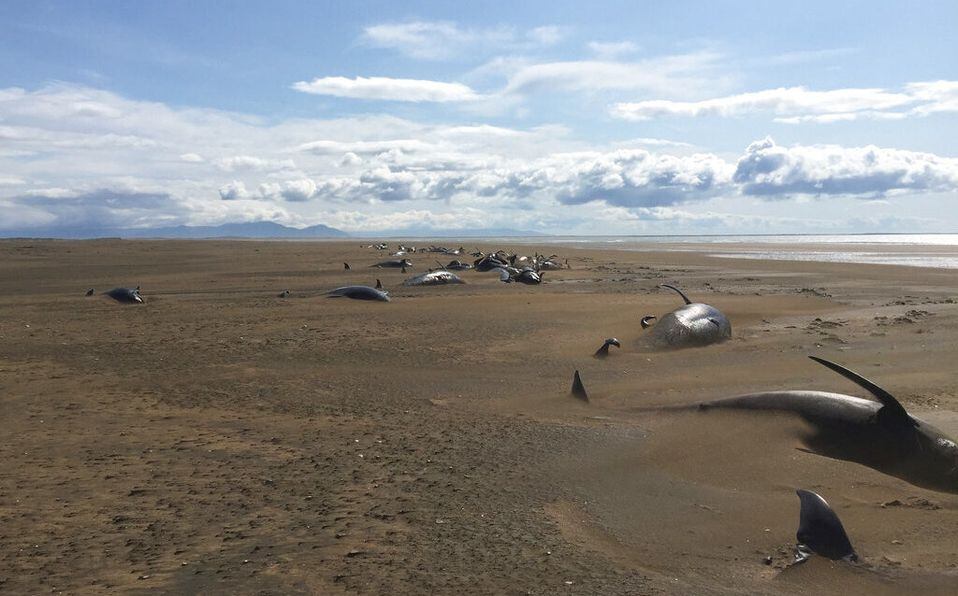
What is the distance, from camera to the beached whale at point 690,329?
11.0 meters

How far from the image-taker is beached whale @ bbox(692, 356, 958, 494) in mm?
5488

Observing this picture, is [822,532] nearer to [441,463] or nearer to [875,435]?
[875,435]

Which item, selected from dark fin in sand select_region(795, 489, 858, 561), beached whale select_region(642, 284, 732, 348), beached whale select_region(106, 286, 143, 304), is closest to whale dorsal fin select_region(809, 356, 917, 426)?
dark fin in sand select_region(795, 489, 858, 561)

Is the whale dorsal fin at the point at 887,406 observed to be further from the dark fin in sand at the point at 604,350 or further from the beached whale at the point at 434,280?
the beached whale at the point at 434,280

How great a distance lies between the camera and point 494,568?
4.02m

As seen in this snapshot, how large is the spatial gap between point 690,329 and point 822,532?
23.3 feet

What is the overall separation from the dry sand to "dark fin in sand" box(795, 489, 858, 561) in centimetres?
11

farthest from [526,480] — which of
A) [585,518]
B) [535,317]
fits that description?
[535,317]

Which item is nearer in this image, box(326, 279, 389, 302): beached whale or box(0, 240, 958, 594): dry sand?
box(0, 240, 958, 594): dry sand

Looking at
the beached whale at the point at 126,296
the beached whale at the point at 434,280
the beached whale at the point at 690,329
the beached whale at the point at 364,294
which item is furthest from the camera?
the beached whale at the point at 434,280

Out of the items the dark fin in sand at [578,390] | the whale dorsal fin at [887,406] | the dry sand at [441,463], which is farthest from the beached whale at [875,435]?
the dark fin in sand at [578,390]

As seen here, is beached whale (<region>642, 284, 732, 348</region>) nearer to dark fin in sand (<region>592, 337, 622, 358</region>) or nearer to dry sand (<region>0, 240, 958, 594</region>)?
dry sand (<region>0, 240, 958, 594</region>)

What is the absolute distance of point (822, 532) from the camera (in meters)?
4.18

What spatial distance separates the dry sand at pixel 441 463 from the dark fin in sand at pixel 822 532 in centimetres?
11
